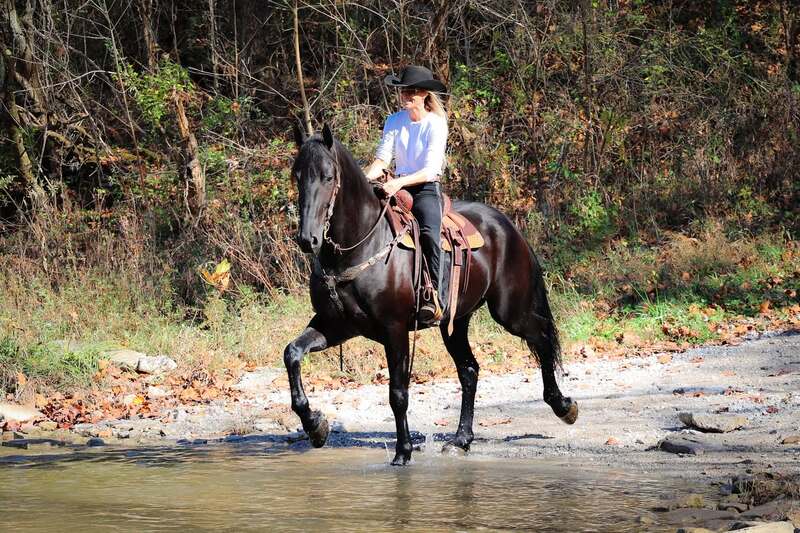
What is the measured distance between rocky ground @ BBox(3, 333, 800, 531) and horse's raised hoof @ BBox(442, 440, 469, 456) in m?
0.16

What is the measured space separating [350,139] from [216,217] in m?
2.66

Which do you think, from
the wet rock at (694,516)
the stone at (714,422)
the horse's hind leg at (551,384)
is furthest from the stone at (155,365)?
the wet rock at (694,516)

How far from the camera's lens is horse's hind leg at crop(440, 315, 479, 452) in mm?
8938

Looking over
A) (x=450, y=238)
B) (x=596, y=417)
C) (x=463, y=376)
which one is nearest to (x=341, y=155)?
(x=450, y=238)

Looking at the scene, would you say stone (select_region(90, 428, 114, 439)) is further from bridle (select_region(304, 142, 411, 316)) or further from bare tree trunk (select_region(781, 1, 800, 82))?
bare tree trunk (select_region(781, 1, 800, 82))

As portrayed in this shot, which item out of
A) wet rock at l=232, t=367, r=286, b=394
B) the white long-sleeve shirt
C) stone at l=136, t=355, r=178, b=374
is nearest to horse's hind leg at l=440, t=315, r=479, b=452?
the white long-sleeve shirt

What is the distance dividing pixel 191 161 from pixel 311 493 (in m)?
12.5

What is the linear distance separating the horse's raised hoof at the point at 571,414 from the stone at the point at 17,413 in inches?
210

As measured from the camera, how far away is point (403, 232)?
8281mm

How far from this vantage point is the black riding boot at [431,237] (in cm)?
841

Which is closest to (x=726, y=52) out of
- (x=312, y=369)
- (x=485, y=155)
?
(x=485, y=155)

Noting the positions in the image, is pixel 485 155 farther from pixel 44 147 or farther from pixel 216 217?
pixel 44 147

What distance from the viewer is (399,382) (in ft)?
26.9

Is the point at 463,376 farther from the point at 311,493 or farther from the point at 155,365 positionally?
the point at 155,365
